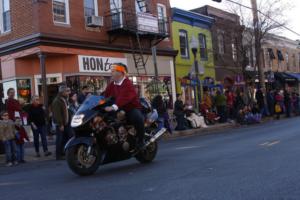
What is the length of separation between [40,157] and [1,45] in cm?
1021

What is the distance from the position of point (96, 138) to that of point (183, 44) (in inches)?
882

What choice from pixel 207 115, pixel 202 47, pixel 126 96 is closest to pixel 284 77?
pixel 202 47

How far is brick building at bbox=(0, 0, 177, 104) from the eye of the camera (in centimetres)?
1948

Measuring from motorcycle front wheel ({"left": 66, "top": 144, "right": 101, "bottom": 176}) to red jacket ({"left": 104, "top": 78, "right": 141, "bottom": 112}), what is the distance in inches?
35.2

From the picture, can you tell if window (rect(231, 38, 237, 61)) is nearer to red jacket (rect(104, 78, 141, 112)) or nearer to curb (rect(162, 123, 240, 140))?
curb (rect(162, 123, 240, 140))

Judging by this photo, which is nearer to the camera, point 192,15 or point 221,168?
point 221,168

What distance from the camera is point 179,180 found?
21.3ft

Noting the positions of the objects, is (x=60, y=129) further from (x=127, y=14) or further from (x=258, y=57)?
Answer: (x=258, y=57)

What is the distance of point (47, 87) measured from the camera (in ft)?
66.9

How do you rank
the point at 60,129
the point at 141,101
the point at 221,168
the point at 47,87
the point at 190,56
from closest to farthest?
1. the point at 221,168
2. the point at 141,101
3. the point at 60,129
4. the point at 47,87
5. the point at 190,56

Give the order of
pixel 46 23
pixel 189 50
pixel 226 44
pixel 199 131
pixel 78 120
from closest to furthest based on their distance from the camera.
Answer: pixel 78 120 < pixel 199 131 < pixel 46 23 < pixel 189 50 < pixel 226 44

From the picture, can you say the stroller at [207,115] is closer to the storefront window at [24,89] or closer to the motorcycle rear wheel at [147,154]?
the storefront window at [24,89]

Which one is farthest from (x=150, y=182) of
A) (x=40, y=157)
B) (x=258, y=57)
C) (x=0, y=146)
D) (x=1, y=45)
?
(x=258, y=57)

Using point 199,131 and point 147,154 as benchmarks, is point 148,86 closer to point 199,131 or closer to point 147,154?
point 199,131
